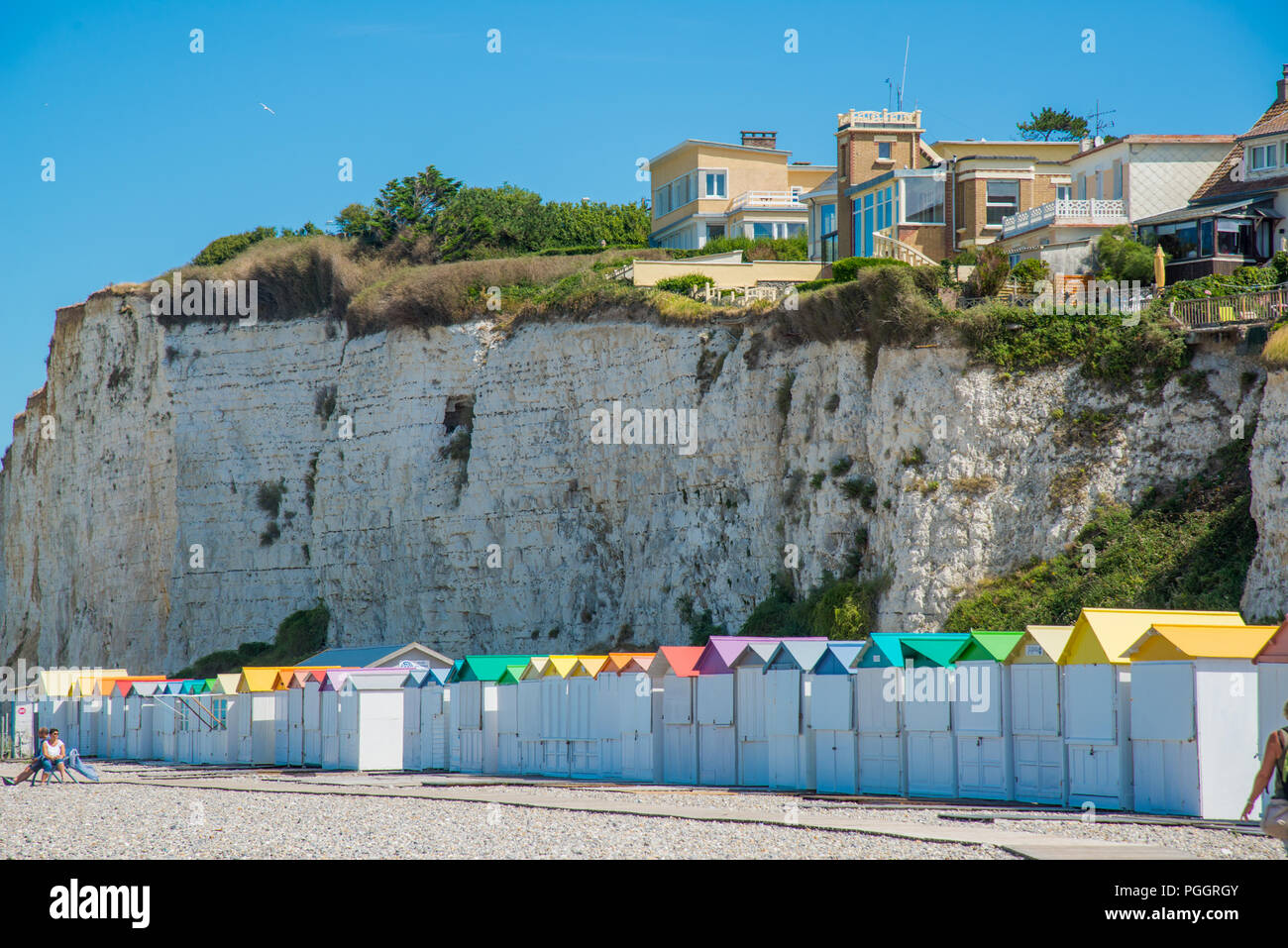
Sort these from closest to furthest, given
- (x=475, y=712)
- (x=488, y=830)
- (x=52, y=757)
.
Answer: (x=488, y=830) < (x=52, y=757) < (x=475, y=712)

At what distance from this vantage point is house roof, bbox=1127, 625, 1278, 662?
19734 mm

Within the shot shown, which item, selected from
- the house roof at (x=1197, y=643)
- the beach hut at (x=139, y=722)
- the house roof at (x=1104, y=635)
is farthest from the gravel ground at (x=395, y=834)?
the beach hut at (x=139, y=722)

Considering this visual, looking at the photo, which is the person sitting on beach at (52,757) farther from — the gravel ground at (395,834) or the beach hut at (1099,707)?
the beach hut at (1099,707)

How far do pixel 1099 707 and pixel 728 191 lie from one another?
1867 inches

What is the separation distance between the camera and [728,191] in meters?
65.4

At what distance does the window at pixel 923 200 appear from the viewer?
48875mm

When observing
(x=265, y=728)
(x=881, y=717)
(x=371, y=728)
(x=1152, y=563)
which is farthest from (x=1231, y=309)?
(x=265, y=728)

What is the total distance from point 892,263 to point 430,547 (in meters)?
20.9

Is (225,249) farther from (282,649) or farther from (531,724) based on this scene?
(531,724)

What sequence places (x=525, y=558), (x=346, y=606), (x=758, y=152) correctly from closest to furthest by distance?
(x=525, y=558) → (x=346, y=606) → (x=758, y=152)

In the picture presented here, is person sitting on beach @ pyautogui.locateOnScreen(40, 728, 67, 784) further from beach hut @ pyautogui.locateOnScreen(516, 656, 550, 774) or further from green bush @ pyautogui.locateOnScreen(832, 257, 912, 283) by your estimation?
green bush @ pyautogui.locateOnScreen(832, 257, 912, 283)
